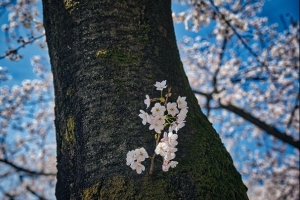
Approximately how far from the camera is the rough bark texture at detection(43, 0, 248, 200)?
1.12 m

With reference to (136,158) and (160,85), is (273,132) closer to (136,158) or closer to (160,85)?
(160,85)

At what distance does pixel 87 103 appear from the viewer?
1250mm

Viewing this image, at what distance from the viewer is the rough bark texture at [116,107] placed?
1.12m

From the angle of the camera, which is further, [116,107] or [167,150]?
[116,107]

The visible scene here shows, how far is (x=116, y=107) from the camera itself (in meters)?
1.21

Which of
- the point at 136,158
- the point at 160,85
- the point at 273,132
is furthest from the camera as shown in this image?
the point at 273,132

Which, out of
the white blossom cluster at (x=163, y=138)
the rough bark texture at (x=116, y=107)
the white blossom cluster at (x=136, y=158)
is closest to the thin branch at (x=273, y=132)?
the rough bark texture at (x=116, y=107)

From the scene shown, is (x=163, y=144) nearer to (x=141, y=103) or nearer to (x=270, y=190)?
(x=141, y=103)

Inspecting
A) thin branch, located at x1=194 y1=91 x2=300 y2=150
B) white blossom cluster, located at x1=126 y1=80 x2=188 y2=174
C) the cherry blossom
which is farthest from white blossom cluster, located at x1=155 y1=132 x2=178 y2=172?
thin branch, located at x1=194 y1=91 x2=300 y2=150

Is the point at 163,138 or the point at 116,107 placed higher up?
the point at 116,107

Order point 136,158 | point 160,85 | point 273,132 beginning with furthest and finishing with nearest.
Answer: point 273,132
point 160,85
point 136,158

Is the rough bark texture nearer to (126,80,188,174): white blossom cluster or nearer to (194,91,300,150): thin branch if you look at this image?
(126,80,188,174): white blossom cluster

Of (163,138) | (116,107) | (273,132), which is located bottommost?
(273,132)

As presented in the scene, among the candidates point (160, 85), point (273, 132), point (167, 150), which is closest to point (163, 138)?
point (167, 150)
